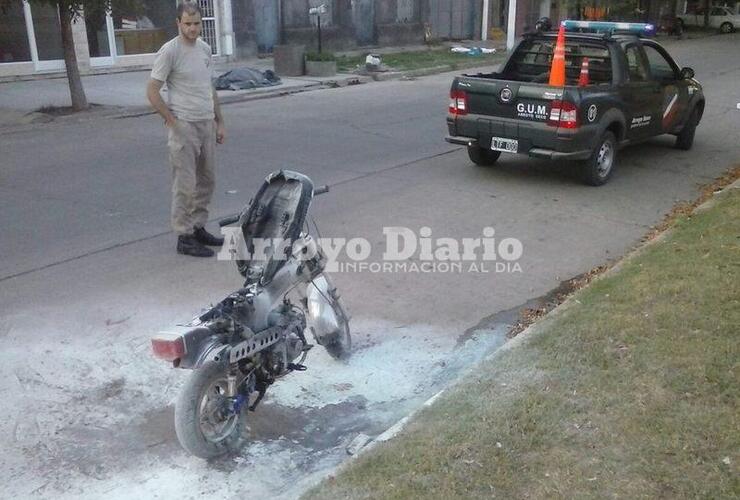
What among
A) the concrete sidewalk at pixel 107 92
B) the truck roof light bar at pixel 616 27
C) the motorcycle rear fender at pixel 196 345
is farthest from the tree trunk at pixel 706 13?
the motorcycle rear fender at pixel 196 345

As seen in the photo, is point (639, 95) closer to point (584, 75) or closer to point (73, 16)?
point (584, 75)

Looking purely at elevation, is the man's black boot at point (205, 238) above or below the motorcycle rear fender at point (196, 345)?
below

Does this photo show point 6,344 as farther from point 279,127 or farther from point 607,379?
point 279,127

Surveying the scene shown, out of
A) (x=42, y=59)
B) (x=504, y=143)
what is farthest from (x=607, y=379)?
(x=42, y=59)

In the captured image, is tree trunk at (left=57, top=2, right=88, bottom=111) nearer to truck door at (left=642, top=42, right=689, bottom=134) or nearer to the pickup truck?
the pickup truck

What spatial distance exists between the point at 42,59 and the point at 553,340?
700 inches

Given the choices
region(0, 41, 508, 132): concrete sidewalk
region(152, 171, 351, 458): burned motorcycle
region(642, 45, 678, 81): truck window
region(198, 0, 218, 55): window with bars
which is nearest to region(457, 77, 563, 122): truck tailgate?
region(642, 45, 678, 81): truck window

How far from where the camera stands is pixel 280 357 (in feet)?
13.5

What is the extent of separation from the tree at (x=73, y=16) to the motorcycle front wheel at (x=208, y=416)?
1107cm

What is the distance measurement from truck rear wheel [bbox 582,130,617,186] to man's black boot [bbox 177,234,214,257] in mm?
4735

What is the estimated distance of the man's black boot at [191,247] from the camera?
6590 mm

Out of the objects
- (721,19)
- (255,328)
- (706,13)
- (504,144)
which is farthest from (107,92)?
Answer: (721,19)

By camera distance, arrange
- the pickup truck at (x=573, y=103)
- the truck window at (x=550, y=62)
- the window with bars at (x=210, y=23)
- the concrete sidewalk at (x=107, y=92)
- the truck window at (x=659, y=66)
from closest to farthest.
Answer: the pickup truck at (x=573, y=103) < the truck window at (x=550, y=62) < the truck window at (x=659, y=66) < the concrete sidewalk at (x=107, y=92) < the window with bars at (x=210, y=23)

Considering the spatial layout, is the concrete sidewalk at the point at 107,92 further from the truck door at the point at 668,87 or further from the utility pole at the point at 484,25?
the utility pole at the point at 484,25
